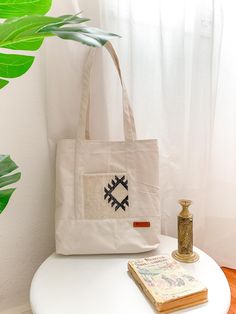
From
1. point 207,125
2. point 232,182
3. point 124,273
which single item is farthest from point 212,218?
point 124,273

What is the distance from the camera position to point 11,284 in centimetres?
91

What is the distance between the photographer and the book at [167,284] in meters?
0.60

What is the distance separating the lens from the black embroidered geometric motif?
0.82 metres

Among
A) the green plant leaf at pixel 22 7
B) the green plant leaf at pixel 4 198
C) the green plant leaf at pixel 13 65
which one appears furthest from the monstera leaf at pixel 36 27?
the green plant leaf at pixel 4 198

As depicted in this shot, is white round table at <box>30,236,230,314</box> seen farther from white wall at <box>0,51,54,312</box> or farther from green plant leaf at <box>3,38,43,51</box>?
green plant leaf at <box>3,38,43,51</box>

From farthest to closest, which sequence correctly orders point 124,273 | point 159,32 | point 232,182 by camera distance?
point 232,182 → point 159,32 → point 124,273

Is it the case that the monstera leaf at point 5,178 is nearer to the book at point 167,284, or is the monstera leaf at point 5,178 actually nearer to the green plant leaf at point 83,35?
the green plant leaf at point 83,35

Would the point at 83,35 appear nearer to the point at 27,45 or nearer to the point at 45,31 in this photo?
the point at 45,31

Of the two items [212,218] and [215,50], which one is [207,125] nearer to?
[215,50]

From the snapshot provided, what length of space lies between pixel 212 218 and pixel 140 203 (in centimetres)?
38

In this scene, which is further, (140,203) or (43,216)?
(43,216)

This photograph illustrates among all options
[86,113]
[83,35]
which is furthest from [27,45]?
[86,113]

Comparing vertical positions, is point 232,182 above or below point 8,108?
below

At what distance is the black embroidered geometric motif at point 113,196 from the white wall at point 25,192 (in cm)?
21
